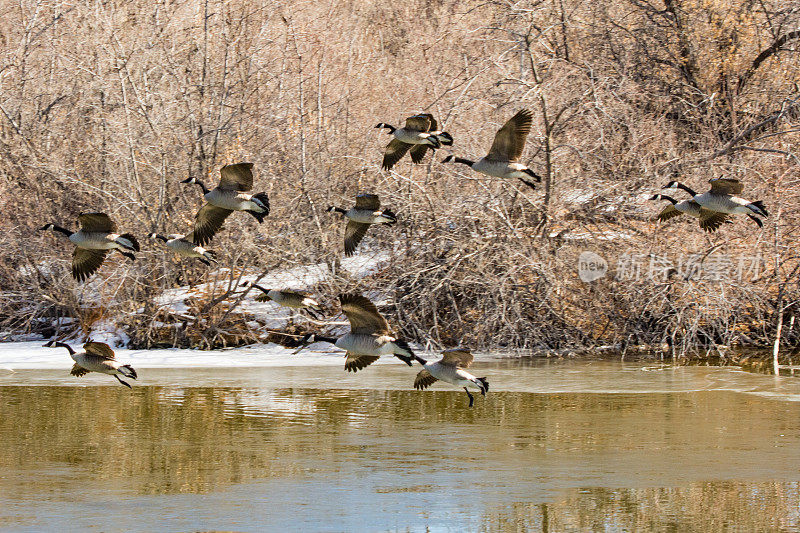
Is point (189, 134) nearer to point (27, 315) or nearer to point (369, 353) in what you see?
point (27, 315)

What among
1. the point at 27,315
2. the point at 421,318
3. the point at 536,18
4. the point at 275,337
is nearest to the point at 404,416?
the point at 421,318

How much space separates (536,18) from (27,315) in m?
8.85

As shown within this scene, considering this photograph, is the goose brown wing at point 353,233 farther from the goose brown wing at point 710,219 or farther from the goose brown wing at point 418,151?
the goose brown wing at point 710,219

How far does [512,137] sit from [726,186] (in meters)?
1.83

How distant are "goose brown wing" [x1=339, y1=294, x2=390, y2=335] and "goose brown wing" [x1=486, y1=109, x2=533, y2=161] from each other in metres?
1.88

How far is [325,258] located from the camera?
1545cm

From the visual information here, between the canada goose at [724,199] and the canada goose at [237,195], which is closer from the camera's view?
the canada goose at [237,195]

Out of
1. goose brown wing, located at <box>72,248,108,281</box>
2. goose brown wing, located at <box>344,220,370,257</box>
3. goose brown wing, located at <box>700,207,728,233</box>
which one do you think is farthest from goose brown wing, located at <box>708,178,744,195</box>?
goose brown wing, located at <box>72,248,108,281</box>

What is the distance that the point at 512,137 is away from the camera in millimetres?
9016

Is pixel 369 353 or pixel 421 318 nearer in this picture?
pixel 369 353

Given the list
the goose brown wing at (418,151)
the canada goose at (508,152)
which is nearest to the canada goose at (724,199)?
the canada goose at (508,152)

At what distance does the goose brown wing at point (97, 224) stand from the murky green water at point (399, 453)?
1.77m

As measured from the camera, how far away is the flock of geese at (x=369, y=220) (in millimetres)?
8234

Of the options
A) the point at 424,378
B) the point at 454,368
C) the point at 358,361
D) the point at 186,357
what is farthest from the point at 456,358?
the point at 186,357
